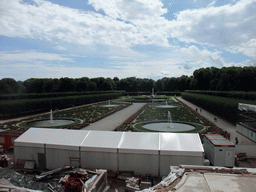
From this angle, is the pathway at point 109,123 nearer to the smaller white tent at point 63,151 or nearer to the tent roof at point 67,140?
the tent roof at point 67,140

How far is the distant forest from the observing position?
2015 inches

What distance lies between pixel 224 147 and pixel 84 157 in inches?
317

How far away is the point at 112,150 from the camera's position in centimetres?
1140

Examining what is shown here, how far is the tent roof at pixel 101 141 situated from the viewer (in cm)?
1152

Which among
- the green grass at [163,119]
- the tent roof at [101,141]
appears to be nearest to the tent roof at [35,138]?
the tent roof at [101,141]

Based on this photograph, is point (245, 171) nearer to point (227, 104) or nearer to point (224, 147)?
point (224, 147)

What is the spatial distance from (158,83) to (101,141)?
101 metres

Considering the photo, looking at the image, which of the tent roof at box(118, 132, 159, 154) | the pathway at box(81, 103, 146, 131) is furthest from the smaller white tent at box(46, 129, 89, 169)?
the pathway at box(81, 103, 146, 131)

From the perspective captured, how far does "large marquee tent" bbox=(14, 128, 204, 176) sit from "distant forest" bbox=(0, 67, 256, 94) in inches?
1693

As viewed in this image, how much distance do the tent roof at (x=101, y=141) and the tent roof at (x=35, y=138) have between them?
99.0 inches

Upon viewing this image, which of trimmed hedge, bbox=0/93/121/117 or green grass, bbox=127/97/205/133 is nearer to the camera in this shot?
green grass, bbox=127/97/205/133

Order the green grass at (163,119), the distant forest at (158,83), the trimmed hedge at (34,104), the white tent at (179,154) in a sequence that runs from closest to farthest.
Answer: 1. the white tent at (179,154)
2. the green grass at (163,119)
3. the trimmed hedge at (34,104)
4. the distant forest at (158,83)

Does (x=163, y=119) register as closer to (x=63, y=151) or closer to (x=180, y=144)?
(x=180, y=144)

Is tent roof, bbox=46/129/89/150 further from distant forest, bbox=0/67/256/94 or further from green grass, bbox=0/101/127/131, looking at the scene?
distant forest, bbox=0/67/256/94
